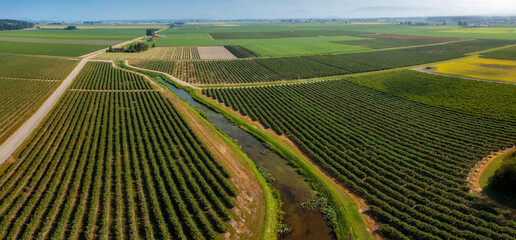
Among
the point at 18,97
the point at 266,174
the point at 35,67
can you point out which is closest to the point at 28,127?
the point at 18,97

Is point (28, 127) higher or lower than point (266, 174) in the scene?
higher

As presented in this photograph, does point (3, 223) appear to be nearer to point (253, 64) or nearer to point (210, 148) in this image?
point (210, 148)

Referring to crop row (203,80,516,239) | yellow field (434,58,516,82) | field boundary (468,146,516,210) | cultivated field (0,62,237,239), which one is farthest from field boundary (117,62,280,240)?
yellow field (434,58,516,82)

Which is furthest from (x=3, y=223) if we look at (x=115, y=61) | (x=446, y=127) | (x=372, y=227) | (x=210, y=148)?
(x=115, y=61)

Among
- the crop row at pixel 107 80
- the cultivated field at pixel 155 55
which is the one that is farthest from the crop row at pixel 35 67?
the cultivated field at pixel 155 55

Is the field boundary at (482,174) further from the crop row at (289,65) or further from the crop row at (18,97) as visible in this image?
the crop row at (18,97)

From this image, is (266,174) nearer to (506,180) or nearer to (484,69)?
(506,180)

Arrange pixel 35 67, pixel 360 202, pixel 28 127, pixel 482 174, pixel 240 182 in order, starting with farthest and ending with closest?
pixel 35 67, pixel 28 127, pixel 482 174, pixel 240 182, pixel 360 202

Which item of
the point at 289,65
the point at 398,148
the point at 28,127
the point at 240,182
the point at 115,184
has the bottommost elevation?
the point at 240,182
